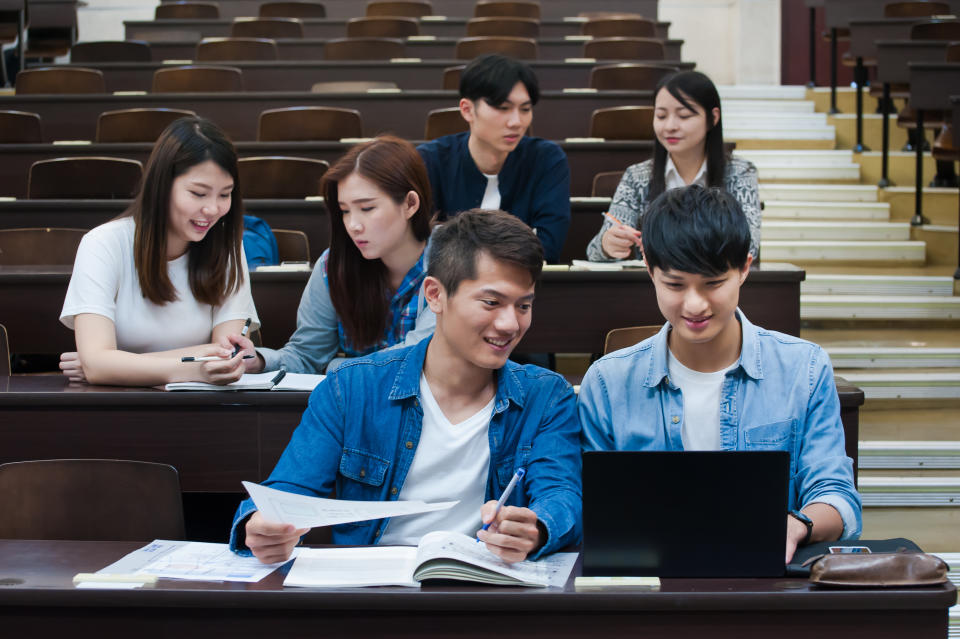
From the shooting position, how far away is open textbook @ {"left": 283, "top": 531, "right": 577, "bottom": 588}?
1.11 metres

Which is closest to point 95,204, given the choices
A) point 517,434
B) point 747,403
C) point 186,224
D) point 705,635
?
point 186,224

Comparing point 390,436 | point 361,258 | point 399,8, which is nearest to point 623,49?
point 399,8

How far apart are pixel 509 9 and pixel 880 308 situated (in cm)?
416

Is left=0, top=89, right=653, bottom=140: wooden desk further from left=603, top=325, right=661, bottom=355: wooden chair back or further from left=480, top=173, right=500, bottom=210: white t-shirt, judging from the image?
left=603, top=325, right=661, bottom=355: wooden chair back

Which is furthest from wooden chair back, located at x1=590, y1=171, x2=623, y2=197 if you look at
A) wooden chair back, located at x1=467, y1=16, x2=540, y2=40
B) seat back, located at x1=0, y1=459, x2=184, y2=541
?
wooden chair back, located at x1=467, y1=16, x2=540, y2=40

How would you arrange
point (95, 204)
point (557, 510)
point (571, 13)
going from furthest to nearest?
point (571, 13) < point (95, 204) < point (557, 510)

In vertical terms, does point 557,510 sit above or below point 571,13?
below

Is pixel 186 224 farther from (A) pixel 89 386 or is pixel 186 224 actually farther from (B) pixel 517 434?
(B) pixel 517 434

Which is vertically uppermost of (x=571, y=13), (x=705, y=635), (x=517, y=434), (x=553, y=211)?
(x=571, y=13)

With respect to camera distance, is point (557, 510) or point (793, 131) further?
point (793, 131)

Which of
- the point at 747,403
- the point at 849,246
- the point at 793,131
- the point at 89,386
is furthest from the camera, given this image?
the point at 793,131

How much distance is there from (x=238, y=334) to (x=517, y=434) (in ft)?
3.02

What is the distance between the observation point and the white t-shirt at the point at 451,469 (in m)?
1.41

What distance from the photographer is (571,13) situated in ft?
24.8
